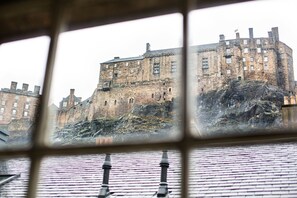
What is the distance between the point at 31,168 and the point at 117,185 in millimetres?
215

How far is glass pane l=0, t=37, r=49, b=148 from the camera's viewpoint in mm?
1063

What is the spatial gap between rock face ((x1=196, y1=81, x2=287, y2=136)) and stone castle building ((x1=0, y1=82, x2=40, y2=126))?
441 millimetres

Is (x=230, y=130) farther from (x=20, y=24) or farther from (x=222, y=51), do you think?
(x=20, y=24)

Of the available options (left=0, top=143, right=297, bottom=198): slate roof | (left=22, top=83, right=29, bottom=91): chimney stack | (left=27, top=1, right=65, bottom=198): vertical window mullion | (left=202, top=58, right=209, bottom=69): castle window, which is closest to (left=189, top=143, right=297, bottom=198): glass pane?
(left=0, top=143, right=297, bottom=198): slate roof

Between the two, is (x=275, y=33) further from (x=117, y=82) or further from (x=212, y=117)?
(x=117, y=82)

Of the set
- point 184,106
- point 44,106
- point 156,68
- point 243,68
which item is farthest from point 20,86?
point 243,68

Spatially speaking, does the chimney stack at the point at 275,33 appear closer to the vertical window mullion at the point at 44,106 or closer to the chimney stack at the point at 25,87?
the vertical window mullion at the point at 44,106

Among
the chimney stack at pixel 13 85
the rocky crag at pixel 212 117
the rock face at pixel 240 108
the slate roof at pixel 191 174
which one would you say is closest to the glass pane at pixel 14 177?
the slate roof at pixel 191 174

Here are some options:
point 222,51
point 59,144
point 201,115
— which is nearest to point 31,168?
point 59,144

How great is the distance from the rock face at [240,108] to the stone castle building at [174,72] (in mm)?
20

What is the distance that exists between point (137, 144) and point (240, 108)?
0.24 metres

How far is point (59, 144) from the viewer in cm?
99

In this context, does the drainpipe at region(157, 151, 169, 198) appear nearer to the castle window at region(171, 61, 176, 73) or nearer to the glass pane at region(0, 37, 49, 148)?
the castle window at region(171, 61, 176, 73)

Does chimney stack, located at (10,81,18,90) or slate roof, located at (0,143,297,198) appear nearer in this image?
slate roof, located at (0,143,297,198)
